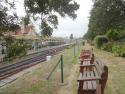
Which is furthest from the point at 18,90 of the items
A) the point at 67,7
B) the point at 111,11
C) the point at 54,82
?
the point at 111,11

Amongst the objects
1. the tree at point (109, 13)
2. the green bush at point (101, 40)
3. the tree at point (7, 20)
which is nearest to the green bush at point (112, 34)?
the green bush at point (101, 40)

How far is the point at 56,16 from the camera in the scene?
8727mm


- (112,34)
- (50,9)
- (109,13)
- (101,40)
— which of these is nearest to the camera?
(50,9)

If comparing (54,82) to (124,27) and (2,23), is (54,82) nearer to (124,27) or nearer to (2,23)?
(2,23)

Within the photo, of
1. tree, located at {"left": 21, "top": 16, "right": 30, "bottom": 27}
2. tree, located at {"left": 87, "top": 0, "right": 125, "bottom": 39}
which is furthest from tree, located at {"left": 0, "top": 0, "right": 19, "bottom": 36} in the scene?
tree, located at {"left": 87, "top": 0, "right": 125, "bottom": 39}

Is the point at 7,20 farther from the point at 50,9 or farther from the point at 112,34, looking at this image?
the point at 112,34

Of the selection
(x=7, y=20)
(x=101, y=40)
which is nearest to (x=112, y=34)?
(x=101, y=40)

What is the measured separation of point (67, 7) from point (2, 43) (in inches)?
120

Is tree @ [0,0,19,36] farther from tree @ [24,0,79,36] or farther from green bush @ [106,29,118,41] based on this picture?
green bush @ [106,29,118,41]

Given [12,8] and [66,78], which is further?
[66,78]

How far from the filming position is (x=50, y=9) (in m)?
9.14

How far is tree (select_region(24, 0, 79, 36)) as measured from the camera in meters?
8.67

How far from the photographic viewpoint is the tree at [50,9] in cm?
867

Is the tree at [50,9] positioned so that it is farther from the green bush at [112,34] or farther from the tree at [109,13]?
the green bush at [112,34]
